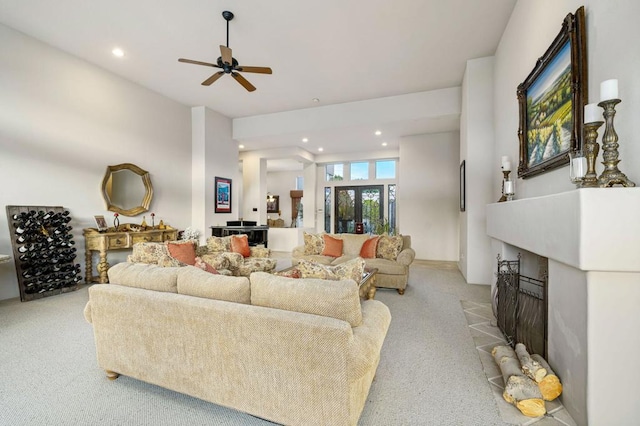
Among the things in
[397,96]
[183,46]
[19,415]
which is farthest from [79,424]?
[397,96]

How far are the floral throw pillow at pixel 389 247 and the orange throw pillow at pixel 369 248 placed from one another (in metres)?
0.06

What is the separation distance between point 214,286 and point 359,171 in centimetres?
791

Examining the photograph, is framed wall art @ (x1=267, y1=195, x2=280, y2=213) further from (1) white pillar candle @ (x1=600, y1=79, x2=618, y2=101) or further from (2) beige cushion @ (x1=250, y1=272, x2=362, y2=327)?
(1) white pillar candle @ (x1=600, y1=79, x2=618, y2=101)

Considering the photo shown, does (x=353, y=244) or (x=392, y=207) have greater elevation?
(x=392, y=207)

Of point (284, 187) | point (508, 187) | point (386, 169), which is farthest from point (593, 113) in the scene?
point (284, 187)

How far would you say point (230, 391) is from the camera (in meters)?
1.52

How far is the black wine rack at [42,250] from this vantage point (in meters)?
3.56

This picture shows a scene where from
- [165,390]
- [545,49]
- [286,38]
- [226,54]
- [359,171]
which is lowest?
[165,390]

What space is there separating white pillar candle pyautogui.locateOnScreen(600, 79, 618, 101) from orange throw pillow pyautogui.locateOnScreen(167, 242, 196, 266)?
158 inches

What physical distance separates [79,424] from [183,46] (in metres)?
4.30

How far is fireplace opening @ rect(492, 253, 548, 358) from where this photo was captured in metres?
2.10

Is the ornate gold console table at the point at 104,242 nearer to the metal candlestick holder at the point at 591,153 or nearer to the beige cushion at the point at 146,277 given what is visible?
the beige cushion at the point at 146,277

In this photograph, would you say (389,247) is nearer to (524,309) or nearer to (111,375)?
(524,309)

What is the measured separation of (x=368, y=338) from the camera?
1.35 metres
